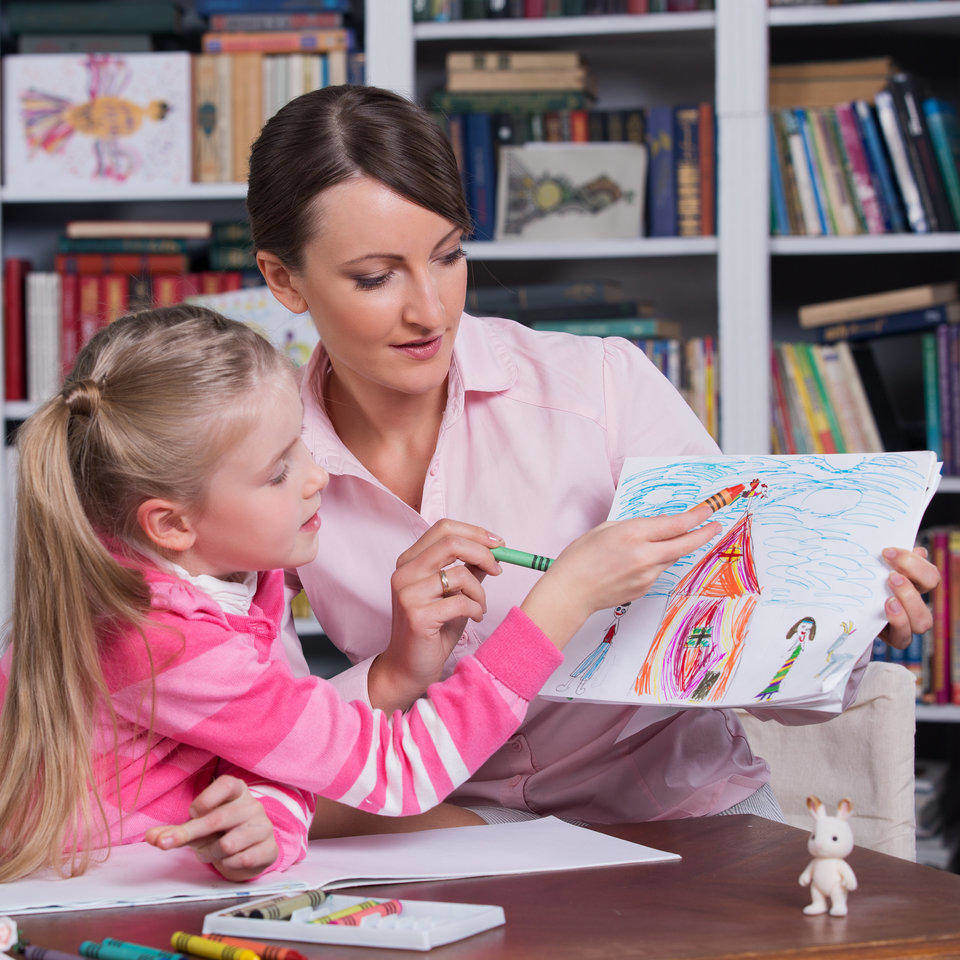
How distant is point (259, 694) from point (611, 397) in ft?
1.86

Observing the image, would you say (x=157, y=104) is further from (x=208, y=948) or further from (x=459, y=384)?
(x=208, y=948)

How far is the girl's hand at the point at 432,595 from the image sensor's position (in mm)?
1032

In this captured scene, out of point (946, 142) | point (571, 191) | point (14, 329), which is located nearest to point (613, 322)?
point (571, 191)

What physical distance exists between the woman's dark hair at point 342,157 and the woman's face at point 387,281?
2 centimetres

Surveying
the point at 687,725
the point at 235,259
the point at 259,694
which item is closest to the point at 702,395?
the point at 235,259

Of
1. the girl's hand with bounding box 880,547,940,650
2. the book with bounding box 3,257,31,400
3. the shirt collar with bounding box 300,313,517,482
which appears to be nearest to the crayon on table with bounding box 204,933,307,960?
the girl's hand with bounding box 880,547,940,650

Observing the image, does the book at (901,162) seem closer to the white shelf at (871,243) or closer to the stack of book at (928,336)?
the white shelf at (871,243)

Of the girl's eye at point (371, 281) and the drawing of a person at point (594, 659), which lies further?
the girl's eye at point (371, 281)

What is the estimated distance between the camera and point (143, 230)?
8.05 ft

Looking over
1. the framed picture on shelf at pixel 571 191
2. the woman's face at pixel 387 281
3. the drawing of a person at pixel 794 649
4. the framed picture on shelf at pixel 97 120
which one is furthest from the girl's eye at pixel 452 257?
the framed picture on shelf at pixel 97 120

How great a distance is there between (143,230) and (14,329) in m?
0.34

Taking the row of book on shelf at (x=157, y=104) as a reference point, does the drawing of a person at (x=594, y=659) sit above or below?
below

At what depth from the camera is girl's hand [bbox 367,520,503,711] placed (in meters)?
1.03

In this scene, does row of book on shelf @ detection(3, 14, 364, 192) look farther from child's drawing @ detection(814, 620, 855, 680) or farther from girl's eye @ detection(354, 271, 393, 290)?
child's drawing @ detection(814, 620, 855, 680)
